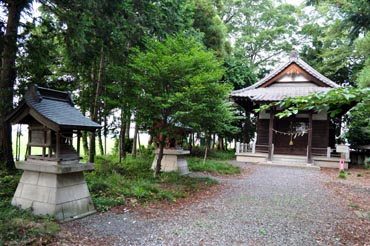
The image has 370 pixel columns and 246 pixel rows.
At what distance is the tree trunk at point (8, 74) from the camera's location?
6.39 meters

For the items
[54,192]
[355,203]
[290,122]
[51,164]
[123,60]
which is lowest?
[355,203]

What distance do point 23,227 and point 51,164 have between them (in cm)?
125

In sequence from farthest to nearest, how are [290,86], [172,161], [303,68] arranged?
[290,86], [303,68], [172,161]

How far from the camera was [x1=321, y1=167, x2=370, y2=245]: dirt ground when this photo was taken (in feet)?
15.4

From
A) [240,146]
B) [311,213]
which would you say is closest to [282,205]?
[311,213]

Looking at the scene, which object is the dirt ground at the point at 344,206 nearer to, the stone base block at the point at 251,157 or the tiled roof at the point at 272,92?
the stone base block at the point at 251,157

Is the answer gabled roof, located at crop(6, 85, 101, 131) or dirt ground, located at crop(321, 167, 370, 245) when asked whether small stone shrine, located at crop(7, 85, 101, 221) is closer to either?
gabled roof, located at crop(6, 85, 101, 131)

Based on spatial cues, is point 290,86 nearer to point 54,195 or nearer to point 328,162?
point 328,162

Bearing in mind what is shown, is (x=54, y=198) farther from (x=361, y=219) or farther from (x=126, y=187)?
(x=361, y=219)

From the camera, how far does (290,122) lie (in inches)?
663

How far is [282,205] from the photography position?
21.7 feet

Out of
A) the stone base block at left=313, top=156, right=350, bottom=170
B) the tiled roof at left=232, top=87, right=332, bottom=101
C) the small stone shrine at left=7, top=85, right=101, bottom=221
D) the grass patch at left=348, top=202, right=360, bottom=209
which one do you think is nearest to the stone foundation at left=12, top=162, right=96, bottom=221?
the small stone shrine at left=7, top=85, right=101, bottom=221

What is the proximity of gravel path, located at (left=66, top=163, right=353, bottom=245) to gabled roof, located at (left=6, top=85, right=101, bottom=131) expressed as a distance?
1.71 metres

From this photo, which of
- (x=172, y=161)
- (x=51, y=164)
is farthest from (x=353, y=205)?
(x=51, y=164)
